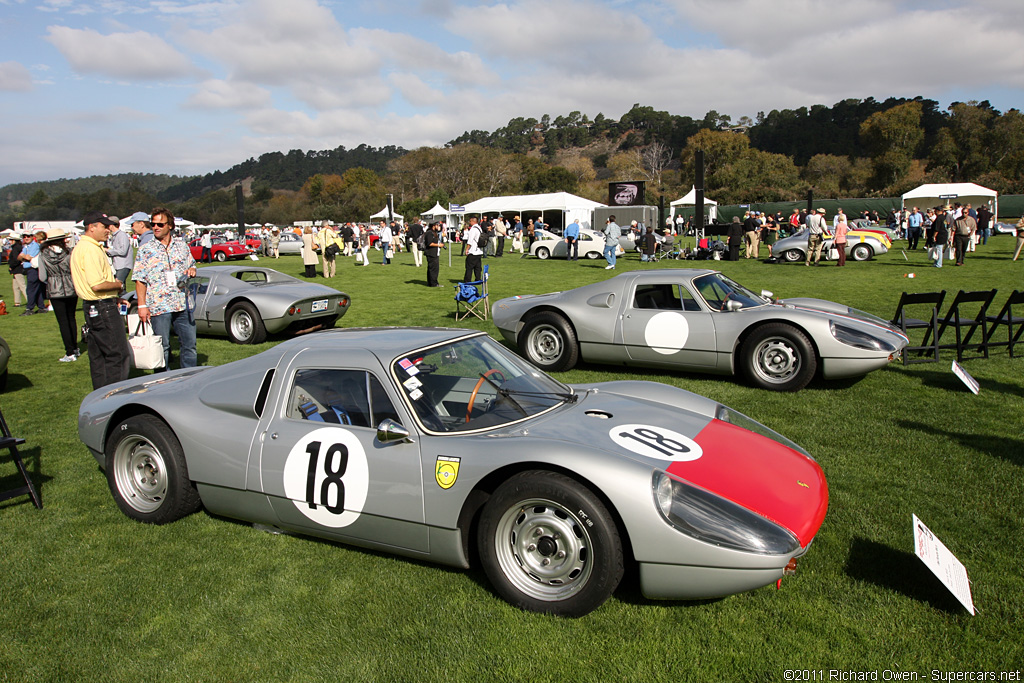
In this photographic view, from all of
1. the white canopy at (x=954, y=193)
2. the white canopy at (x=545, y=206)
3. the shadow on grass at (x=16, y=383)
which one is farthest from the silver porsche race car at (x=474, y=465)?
the white canopy at (x=954, y=193)

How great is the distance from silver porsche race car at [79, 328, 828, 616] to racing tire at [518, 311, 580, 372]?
3.22m

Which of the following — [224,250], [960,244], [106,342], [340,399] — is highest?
[960,244]

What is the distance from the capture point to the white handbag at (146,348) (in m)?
6.50

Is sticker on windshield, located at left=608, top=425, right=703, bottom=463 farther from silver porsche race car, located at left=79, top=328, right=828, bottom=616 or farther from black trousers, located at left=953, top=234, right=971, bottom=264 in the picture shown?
black trousers, located at left=953, top=234, right=971, bottom=264

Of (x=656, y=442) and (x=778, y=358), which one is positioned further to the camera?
(x=778, y=358)

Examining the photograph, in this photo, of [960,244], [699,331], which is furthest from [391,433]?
[960,244]

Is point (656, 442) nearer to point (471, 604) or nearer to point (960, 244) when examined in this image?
point (471, 604)

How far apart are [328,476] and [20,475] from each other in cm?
321

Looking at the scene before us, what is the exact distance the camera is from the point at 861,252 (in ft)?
70.2

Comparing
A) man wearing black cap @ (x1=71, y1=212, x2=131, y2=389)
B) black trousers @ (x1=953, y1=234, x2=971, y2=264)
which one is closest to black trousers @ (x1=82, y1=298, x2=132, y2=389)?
man wearing black cap @ (x1=71, y1=212, x2=131, y2=389)

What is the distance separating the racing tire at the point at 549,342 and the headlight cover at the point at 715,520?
489 cm

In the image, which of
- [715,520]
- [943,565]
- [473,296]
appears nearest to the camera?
[715,520]

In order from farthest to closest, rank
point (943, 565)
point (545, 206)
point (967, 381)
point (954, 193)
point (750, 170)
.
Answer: point (750, 170)
point (545, 206)
point (954, 193)
point (967, 381)
point (943, 565)

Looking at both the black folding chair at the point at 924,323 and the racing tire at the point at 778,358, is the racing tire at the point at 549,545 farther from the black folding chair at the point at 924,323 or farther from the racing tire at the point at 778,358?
the black folding chair at the point at 924,323
